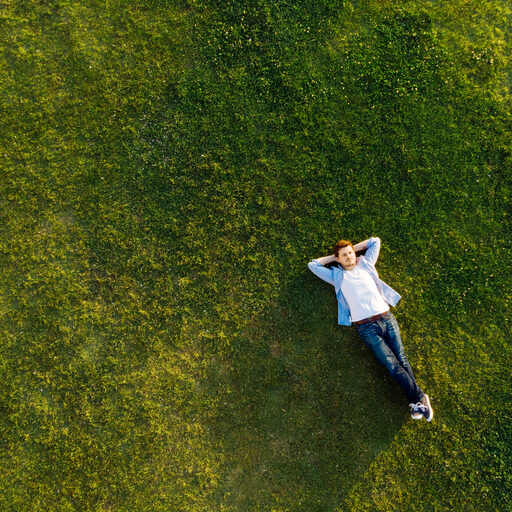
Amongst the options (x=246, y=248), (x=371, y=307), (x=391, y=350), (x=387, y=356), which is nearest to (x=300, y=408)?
(x=387, y=356)

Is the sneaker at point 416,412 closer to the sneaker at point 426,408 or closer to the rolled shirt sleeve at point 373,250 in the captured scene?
the sneaker at point 426,408

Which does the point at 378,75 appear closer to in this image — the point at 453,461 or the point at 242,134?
the point at 242,134

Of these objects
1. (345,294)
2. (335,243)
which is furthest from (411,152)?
(345,294)

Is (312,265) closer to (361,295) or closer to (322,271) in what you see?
(322,271)

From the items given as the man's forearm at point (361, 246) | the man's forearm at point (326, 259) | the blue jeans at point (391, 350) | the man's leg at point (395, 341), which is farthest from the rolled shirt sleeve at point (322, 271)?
the man's leg at point (395, 341)

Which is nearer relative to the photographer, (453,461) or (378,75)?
(453,461)

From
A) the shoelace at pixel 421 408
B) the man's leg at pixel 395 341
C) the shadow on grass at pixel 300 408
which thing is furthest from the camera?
the shadow on grass at pixel 300 408
